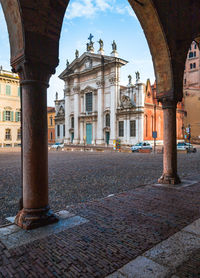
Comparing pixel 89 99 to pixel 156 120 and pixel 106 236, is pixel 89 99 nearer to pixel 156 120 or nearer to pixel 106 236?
pixel 156 120

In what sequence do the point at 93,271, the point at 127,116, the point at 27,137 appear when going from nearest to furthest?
the point at 93,271, the point at 27,137, the point at 127,116

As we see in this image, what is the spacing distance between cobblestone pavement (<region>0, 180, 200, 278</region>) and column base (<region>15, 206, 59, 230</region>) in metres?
0.43

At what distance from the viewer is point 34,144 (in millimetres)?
3518

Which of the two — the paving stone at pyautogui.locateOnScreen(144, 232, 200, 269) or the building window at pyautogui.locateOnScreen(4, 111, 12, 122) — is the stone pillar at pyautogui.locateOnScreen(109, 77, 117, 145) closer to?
the building window at pyautogui.locateOnScreen(4, 111, 12, 122)

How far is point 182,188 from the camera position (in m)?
6.07

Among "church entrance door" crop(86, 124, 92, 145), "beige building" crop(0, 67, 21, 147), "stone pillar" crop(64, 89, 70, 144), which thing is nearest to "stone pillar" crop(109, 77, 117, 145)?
"church entrance door" crop(86, 124, 92, 145)

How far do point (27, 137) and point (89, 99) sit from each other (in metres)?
37.9

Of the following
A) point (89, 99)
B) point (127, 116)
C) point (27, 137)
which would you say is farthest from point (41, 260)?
point (89, 99)

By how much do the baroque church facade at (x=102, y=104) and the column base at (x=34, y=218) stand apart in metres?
29.7

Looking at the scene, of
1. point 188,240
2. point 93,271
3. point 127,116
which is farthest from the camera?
point 127,116

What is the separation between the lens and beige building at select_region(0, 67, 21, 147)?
118 ft

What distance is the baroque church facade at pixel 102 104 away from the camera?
33.4m

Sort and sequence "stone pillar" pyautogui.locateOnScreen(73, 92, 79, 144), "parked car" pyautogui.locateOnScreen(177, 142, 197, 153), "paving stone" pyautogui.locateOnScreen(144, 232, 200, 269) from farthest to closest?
"stone pillar" pyautogui.locateOnScreen(73, 92, 79, 144), "parked car" pyautogui.locateOnScreen(177, 142, 197, 153), "paving stone" pyautogui.locateOnScreen(144, 232, 200, 269)

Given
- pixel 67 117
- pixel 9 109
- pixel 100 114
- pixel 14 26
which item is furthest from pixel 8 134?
pixel 14 26
